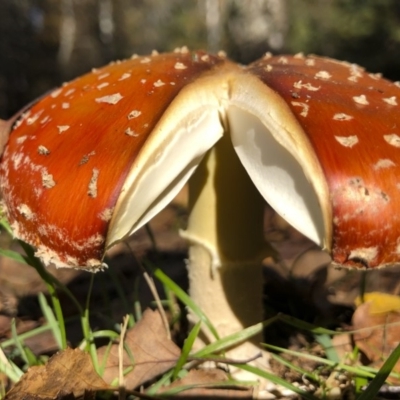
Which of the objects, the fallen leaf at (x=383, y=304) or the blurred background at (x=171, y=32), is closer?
the fallen leaf at (x=383, y=304)

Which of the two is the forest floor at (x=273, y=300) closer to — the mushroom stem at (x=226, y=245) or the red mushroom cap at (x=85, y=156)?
the mushroom stem at (x=226, y=245)

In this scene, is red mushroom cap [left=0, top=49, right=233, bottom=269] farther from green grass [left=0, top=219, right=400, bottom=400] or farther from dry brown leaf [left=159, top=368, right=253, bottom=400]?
dry brown leaf [left=159, top=368, right=253, bottom=400]

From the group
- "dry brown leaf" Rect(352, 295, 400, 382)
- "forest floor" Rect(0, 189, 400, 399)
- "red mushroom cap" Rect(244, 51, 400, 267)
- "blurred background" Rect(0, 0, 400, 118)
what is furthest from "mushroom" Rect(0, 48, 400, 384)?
"blurred background" Rect(0, 0, 400, 118)

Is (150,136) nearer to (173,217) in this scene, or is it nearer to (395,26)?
(173,217)

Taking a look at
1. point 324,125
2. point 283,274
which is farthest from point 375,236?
point 283,274

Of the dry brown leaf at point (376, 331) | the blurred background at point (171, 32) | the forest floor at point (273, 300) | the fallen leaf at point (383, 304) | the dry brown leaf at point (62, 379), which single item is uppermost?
the dry brown leaf at point (62, 379)

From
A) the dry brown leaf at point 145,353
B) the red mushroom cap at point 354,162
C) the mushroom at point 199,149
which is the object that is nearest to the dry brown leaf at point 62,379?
the dry brown leaf at point 145,353
